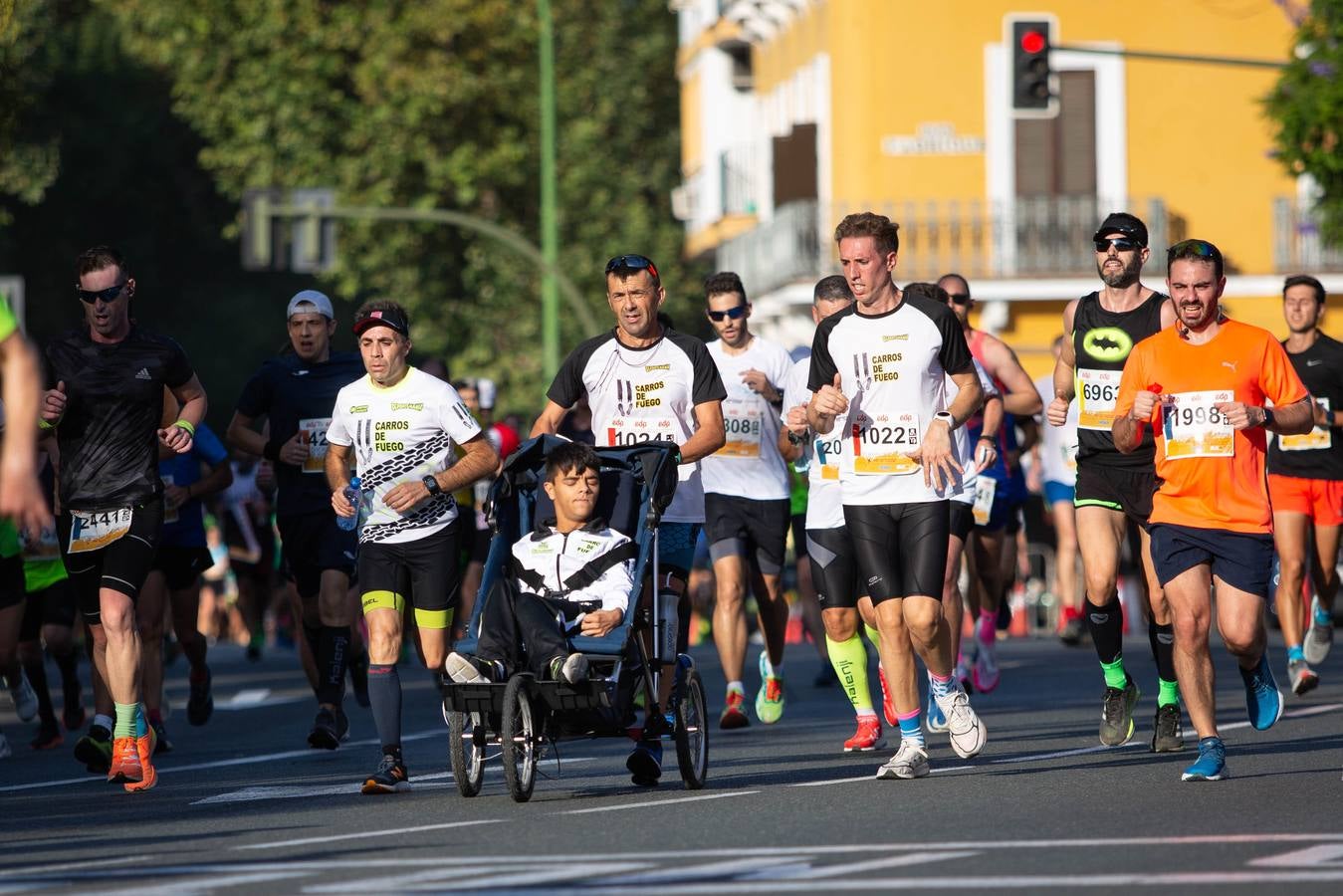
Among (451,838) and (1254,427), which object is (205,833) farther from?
(1254,427)

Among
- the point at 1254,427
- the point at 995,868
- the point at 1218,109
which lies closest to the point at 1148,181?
the point at 1218,109

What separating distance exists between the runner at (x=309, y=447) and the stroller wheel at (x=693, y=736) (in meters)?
3.44

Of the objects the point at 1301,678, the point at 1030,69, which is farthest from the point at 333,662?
the point at 1030,69

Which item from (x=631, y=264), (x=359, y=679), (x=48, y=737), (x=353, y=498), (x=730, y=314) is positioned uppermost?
(x=631, y=264)

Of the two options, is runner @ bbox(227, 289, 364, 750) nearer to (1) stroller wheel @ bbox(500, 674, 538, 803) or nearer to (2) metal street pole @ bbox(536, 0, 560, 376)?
(1) stroller wheel @ bbox(500, 674, 538, 803)

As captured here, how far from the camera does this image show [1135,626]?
28.5 meters

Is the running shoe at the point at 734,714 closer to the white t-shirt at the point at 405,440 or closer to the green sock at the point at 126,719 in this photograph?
the white t-shirt at the point at 405,440

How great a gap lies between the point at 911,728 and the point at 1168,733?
61.3 inches

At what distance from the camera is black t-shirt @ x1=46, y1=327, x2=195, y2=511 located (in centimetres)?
1283

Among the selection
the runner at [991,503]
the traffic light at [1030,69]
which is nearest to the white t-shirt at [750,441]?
the runner at [991,503]

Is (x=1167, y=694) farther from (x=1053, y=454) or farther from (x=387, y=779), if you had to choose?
(x=1053, y=454)

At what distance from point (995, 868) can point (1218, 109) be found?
3386 cm

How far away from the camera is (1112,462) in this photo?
534 inches

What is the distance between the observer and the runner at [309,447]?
1496 cm
